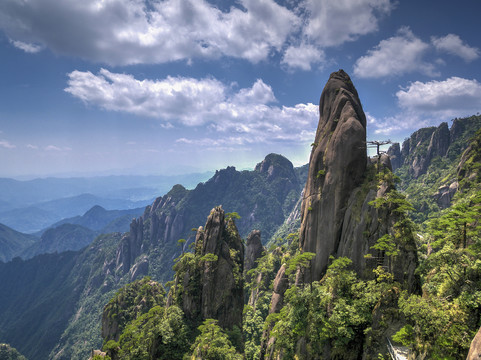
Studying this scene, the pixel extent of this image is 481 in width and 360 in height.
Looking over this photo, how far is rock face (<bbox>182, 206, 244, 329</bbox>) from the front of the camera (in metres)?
46.3

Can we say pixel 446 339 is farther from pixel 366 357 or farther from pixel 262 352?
pixel 262 352

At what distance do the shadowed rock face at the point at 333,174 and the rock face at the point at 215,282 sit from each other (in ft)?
65.1

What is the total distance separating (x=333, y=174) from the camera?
106ft

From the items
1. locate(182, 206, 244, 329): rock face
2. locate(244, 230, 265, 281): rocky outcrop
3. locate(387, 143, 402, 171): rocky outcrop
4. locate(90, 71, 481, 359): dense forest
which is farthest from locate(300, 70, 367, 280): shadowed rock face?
locate(387, 143, 402, 171): rocky outcrop

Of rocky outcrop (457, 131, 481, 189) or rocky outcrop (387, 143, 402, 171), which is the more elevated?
rocky outcrop (387, 143, 402, 171)

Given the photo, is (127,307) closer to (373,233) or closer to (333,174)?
(333,174)

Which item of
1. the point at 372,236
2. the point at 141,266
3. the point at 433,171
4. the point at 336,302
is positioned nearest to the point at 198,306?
the point at 336,302

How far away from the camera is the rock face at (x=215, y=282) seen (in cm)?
4631

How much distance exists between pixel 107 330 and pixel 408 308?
283 ft

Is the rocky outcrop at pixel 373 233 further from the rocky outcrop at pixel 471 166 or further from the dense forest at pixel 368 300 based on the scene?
the rocky outcrop at pixel 471 166

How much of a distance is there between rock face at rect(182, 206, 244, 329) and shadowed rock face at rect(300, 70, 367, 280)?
65.1ft

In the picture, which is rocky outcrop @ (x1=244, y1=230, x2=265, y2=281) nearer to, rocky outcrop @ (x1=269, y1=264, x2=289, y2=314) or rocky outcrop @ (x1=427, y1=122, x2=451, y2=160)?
rocky outcrop @ (x1=269, y1=264, x2=289, y2=314)

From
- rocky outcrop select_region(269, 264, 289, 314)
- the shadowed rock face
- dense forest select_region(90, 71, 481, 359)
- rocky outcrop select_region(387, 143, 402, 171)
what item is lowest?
rocky outcrop select_region(269, 264, 289, 314)

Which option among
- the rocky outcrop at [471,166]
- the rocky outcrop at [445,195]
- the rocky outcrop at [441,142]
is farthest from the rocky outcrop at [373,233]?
the rocky outcrop at [441,142]
